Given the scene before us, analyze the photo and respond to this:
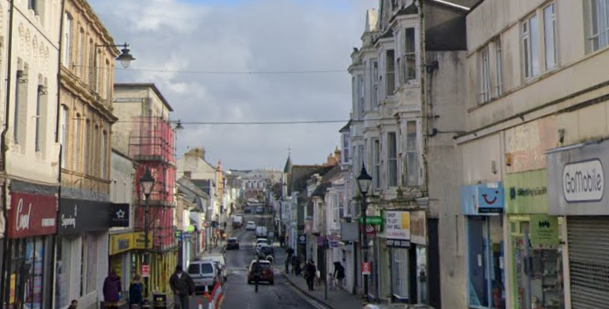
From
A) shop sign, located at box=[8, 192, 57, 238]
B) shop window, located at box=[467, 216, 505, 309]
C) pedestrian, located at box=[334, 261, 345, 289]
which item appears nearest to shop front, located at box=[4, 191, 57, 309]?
shop sign, located at box=[8, 192, 57, 238]

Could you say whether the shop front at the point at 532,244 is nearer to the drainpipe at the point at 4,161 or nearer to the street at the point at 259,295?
the drainpipe at the point at 4,161

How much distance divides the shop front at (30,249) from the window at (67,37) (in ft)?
16.3

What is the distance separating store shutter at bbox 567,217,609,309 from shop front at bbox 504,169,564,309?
790 millimetres

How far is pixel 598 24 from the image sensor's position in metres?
13.3

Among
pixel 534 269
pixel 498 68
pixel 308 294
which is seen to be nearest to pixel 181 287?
pixel 534 269

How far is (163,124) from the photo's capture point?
45.5 m

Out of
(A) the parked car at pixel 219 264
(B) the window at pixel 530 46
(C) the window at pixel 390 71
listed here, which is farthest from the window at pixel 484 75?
(A) the parked car at pixel 219 264

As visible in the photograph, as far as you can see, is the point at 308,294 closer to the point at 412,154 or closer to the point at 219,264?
the point at 219,264

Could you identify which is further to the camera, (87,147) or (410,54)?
(87,147)

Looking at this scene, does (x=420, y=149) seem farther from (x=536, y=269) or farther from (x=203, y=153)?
(x=203, y=153)

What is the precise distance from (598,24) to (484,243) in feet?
29.0

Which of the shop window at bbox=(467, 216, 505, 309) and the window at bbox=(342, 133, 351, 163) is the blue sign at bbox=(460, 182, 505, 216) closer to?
the shop window at bbox=(467, 216, 505, 309)

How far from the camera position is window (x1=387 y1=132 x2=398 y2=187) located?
97.6ft

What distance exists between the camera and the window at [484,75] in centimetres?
2039
